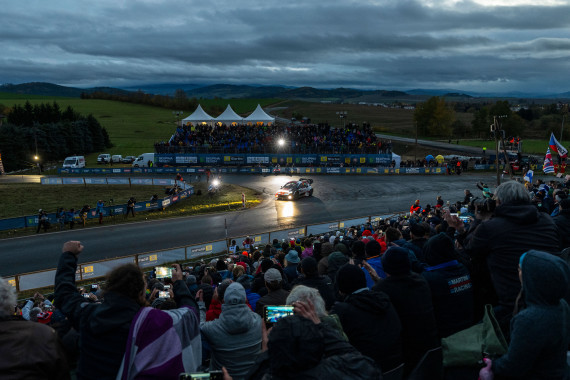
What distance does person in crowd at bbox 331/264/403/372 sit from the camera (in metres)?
4.08

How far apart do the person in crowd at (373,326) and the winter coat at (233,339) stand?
90cm

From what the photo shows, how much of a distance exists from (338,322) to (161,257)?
16.1 meters

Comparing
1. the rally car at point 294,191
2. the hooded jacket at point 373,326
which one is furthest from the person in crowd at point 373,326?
the rally car at point 294,191

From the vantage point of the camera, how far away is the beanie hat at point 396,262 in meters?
4.55

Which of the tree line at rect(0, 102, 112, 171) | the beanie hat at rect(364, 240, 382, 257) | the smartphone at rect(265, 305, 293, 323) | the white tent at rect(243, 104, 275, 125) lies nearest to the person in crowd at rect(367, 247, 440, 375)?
the smartphone at rect(265, 305, 293, 323)

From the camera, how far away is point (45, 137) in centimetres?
7075

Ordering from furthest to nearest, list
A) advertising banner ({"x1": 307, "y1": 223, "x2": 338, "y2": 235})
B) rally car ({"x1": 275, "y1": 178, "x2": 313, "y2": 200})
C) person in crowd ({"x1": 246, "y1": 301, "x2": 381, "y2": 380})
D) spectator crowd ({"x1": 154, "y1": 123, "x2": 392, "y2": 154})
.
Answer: spectator crowd ({"x1": 154, "y1": 123, "x2": 392, "y2": 154}), rally car ({"x1": 275, "y1": 178, "x2": 313, "y2": 200}), advertising banner ({"x1": 307, "y1": 223, "x2": 338, "y2": 235}), person in crowd ({"x1": 246, "y1": 301, "x2": 381, "y2": 380})

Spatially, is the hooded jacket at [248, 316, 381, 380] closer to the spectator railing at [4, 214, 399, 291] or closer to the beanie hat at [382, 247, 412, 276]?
the beanie hat at [382, 247, 412, 276]

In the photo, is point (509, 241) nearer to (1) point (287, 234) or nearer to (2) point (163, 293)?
(2) point (163, 293)

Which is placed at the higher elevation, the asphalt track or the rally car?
the rally car

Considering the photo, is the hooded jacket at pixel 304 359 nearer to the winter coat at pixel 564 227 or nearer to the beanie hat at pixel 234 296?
the beanie hat at pixel 234 296

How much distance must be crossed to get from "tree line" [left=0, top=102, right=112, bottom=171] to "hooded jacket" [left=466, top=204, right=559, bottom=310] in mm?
70716

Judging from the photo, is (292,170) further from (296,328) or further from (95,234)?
(296,328)

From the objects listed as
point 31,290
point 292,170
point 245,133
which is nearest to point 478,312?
point 31,290
